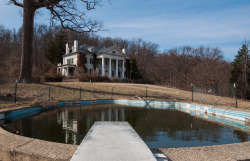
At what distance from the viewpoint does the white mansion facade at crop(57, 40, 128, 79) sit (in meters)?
37.3

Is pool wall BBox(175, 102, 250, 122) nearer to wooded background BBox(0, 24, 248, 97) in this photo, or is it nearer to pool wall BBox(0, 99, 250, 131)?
pool wall BBox(0, 99, 250, 131)

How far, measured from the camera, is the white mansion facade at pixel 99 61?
37344mm

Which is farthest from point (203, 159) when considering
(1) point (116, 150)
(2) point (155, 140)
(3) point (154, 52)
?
(3) point (154, 52)

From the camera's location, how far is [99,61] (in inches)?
1556

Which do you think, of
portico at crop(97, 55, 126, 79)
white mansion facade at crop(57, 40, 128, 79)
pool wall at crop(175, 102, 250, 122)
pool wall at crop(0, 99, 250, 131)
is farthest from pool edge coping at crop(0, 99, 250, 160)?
portico at crop(97, 55, 126, 79)

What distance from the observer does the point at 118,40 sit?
62156mm

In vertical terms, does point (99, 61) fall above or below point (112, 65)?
above

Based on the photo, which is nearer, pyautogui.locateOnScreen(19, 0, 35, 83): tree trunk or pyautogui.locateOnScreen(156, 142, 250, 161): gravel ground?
pyautogui.locateOnScreen(156, 142, 250, 161): gravel ground

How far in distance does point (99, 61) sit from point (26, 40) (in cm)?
2292

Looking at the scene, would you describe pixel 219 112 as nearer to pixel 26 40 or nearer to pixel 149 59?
pixel 26 40

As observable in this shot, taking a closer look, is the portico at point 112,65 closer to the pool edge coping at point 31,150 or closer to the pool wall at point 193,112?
the pool wall at point 193,112

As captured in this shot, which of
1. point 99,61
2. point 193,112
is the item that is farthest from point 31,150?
point 99,61

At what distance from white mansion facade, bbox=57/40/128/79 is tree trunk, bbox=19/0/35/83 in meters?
18.8

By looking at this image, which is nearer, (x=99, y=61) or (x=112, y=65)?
(x=99, y=61)
